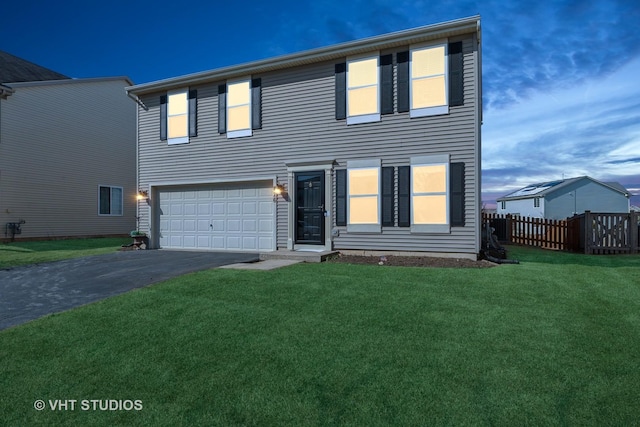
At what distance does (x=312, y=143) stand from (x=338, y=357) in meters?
7.44

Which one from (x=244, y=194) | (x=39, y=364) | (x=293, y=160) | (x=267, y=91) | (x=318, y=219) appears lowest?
(x=39, y=364)

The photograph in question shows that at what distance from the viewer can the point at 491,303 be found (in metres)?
4.70

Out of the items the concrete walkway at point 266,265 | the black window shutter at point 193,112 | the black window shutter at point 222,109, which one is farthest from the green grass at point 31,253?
the concrete walkway at point 266,265

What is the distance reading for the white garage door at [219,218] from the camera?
10.6 meters

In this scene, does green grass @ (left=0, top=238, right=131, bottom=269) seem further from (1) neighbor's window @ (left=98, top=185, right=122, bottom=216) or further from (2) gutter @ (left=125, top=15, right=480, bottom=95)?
(2) gutter @ (left=125, top=15, right=480, bottom=95)

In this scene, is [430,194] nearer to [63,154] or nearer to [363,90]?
[363,90]

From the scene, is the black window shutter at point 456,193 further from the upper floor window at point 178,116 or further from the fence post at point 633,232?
the upper floor window at point 178,116

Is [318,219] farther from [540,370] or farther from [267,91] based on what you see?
[540,370]

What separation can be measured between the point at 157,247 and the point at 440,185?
9.52 m

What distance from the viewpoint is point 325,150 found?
380 inches

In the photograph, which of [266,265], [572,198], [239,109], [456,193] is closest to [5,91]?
[239,109]

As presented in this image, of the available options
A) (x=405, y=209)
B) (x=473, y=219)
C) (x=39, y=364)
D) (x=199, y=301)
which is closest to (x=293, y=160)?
(x=405, y=209)

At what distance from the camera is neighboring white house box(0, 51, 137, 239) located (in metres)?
14.1

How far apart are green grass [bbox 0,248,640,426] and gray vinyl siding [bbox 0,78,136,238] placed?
42.8 feet
